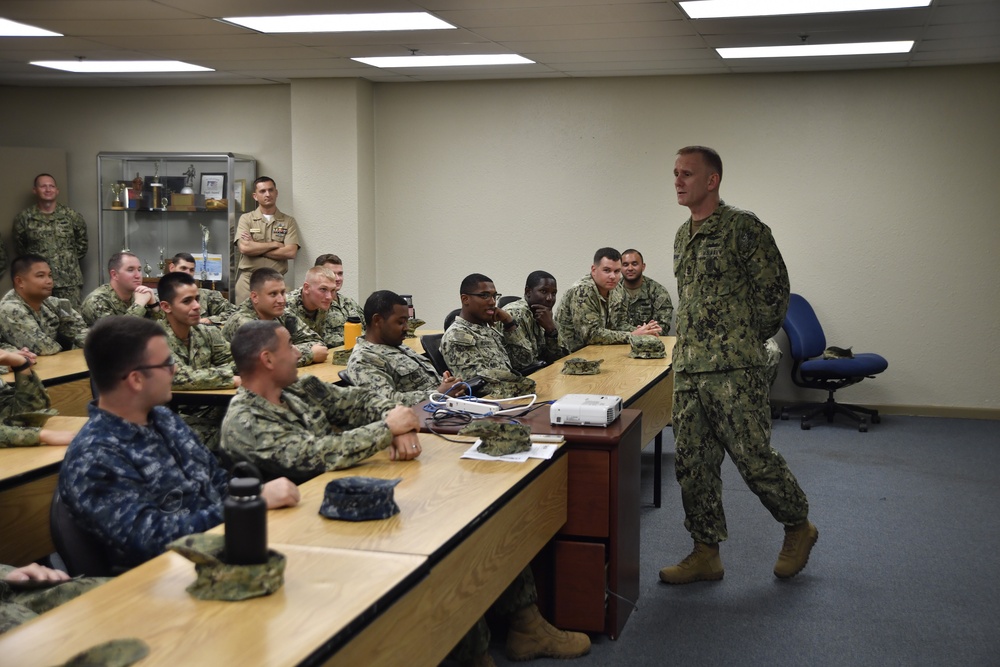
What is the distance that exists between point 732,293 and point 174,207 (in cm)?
616

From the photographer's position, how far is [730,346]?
147 inches

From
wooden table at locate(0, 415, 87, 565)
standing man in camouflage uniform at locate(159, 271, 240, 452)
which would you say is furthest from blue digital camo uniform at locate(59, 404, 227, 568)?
standing man in camouflage uniform at locate(159, 271, 240, 452)

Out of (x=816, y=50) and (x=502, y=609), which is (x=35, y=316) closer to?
(x=502, y=609)

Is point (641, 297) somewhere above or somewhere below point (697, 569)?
above

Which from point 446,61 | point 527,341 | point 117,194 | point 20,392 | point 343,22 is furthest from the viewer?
point 117,194

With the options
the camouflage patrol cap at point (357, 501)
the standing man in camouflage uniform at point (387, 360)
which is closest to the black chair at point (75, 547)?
the camouflage patrol cap at point (357, 501)

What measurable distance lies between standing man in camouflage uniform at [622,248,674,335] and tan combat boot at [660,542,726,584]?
3654 mm

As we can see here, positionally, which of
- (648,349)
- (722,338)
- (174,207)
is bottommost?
(648,349)

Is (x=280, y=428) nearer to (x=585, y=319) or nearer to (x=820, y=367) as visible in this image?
(x=585, y=319)

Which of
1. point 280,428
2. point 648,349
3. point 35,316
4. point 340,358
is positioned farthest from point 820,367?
point 280,428

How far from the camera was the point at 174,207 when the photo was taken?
8.68 m

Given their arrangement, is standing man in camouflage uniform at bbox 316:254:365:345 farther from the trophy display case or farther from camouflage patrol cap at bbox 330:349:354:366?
the trophy display case

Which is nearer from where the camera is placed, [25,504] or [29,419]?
[25,504]

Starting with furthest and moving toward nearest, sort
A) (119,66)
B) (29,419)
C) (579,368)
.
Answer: (119,66), (579,368), (29,419)
